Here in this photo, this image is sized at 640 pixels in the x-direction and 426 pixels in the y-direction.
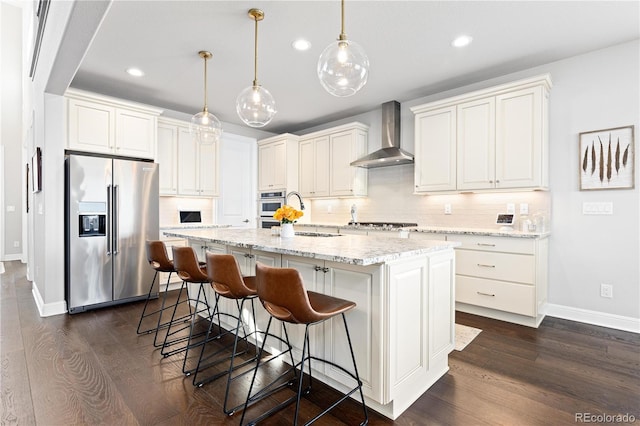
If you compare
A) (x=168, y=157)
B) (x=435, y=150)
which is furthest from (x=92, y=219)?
(x=435, y=150)

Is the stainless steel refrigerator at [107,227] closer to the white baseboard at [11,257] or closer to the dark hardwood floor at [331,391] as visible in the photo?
the dark hardwood floor at [331,391]

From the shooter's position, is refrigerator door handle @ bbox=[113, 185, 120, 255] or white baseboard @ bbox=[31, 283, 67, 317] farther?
refrigerator door handle @ bbox=[113, 185, 120, 255]

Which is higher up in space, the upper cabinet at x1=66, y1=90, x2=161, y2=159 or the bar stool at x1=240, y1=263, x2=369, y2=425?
the upper cabinet at x1=66, y1=90, x2=161, y2=159

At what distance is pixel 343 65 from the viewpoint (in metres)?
1.95

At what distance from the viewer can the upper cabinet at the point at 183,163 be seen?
4.72 m

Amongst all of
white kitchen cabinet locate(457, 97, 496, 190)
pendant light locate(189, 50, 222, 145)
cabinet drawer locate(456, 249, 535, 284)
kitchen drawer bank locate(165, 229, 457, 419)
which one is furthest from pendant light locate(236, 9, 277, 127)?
cabinet drawer locate(456, 249, 535, 284)

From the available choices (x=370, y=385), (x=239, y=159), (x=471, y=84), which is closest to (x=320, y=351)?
(x=370, y=385)

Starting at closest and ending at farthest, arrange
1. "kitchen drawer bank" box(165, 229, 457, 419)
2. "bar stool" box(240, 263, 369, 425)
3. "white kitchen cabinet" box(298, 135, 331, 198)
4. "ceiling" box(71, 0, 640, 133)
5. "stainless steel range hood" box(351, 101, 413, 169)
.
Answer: "bar stool" box(240, 263, 369, 425)
"kitchen drawer bank" box(165, 229, 457, 419)
"ceiling" box(71, 0, 640, 133)
"stainless steel range hood" box(351, 101, 413, 169)
"white kitchen cabinet" box(298, 135, 331, 198)

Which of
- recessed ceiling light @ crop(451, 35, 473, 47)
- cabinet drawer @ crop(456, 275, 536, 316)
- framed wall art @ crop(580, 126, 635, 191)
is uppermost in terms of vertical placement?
recessed ceiling light @ crop(451, 35, 473, 47)

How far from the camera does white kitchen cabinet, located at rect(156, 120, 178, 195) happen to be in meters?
4.68

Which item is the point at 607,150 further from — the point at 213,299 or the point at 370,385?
the point at 213,299

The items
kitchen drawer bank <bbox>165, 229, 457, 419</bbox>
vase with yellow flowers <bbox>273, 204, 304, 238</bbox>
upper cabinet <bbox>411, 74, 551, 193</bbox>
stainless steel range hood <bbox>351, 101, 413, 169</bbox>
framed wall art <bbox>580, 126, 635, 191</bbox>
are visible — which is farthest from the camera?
stainless steel range hood <bbox>351, 101, 413, 169</bbox>

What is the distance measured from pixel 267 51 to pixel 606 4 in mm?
2851

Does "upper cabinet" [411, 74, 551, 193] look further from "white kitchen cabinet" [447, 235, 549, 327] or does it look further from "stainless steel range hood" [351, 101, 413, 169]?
"white kitchen cabinet" [447, 235, 549, 327]
